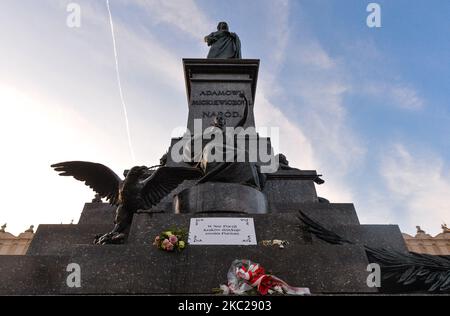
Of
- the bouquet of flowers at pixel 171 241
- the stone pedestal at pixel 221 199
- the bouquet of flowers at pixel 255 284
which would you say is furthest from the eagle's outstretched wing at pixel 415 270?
the bouquet of flowers at pixel 171 241

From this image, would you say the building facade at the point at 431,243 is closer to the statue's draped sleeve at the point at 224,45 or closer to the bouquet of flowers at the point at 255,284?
the statue's draped sleeve at the point at 224,45

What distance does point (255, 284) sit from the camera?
406 centimetres

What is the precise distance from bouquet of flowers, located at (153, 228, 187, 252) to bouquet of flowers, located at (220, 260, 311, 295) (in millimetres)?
968

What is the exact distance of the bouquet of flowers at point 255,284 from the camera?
4.01 meters

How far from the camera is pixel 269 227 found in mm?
5562

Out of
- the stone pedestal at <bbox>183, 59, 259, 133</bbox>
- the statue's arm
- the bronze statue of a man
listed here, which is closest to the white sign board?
the stone pedestal at <bbox>183, 59, 259, 133</bbox>

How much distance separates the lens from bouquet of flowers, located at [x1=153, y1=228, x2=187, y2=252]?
4.84 m

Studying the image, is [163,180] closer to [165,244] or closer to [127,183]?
[127,183]

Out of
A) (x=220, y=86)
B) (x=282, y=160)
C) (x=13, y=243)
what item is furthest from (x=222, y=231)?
(x=13, y=243)

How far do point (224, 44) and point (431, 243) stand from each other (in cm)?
2934

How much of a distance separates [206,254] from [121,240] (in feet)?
5.66

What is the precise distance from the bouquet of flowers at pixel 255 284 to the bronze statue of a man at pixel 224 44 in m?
9.67

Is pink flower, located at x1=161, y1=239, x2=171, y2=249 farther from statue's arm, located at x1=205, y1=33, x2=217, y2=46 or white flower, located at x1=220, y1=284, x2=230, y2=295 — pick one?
statue's arm, located at x1=205, y1=33, x2=217, y2=46

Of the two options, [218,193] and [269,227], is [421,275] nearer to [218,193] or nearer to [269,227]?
[269,227]
